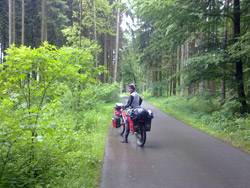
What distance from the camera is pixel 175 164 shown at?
4.50m

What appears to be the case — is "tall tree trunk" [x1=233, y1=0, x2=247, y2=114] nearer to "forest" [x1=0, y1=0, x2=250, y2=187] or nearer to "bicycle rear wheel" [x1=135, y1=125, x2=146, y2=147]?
"forest" [x1=0, y1=0, x2=250, y2=187]

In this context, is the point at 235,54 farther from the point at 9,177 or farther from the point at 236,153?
the point at 9,177

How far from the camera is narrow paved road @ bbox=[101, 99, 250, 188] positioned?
11.8 ft

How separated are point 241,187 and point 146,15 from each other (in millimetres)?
8843

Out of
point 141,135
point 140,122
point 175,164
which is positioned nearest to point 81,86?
point 140,122

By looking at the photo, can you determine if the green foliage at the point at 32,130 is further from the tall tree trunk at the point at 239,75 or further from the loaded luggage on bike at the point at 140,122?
the tall tree trunk at the point at 239,75

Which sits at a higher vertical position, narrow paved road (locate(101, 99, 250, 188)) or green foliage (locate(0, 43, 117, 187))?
green foliage (locate(0, 43, 117, 187))

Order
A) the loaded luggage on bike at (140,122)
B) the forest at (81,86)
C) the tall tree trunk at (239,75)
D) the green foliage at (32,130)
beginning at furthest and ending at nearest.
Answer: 1. the tall tree trunk at (239,75)
2. the loaded luggage on bike at (140,122)
3. the forest at (81,86)
4. the green foliage at (32,130)

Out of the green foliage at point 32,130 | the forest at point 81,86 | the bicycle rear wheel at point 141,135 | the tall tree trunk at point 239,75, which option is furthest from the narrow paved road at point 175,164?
the tall tree trunk at point 239,75

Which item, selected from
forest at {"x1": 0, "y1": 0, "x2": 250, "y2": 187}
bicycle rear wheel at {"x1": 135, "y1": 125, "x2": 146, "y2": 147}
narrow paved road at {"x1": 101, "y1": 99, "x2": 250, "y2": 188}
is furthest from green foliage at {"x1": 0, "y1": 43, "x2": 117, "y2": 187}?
bicycle rear wheel at {"x1": 135, "y1": 125, "x2": 146, "y2": 147}

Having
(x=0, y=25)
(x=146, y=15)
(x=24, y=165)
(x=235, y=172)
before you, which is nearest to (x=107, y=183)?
(x=24, y=165)

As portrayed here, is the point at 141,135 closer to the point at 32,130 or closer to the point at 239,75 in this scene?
the point at 32,130

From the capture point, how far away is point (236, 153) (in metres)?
5.27

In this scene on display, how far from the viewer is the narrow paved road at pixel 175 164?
142 inches
